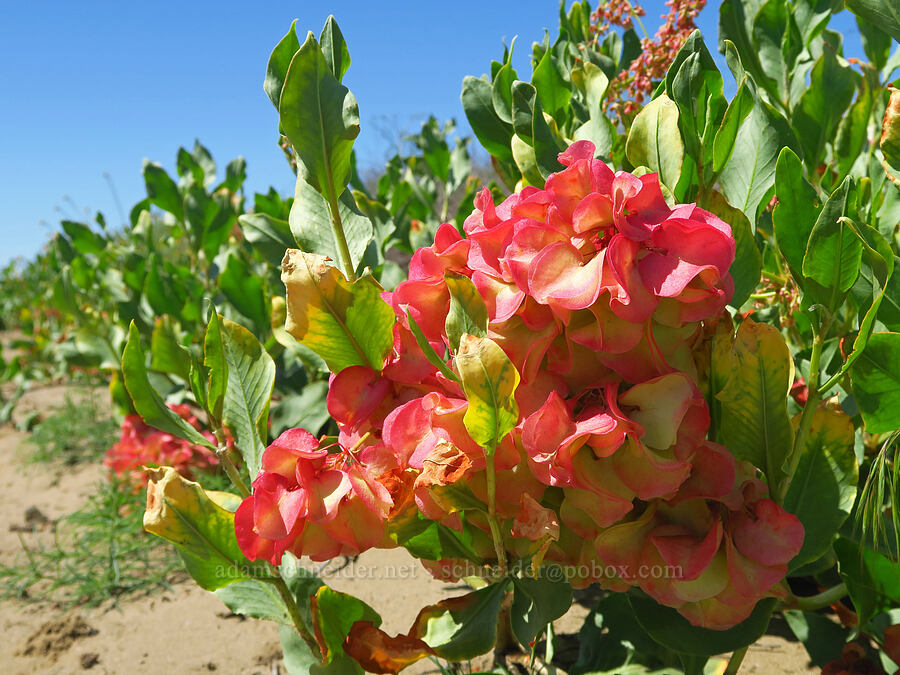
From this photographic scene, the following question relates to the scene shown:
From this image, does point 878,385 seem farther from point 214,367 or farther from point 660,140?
point 214,367

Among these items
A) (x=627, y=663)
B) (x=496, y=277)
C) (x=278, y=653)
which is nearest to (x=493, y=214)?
(x=496, y=277)

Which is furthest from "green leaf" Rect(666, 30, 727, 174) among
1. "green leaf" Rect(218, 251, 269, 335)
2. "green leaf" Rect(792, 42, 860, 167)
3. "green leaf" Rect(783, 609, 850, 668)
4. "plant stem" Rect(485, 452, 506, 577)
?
"green leaf" Rect(218, 251, 269, 335)

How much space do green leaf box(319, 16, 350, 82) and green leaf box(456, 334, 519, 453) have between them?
0.42m

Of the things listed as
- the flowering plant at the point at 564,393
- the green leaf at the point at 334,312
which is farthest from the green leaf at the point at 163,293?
the green leaf at the point at 334,312

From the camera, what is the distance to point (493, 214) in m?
0.66

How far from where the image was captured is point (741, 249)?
743 mm

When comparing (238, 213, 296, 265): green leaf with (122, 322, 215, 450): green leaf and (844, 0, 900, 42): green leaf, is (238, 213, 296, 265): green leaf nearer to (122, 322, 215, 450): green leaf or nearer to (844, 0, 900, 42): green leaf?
(122, 322, 215, 450): green leaf

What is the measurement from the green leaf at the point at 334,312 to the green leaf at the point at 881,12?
0.63m

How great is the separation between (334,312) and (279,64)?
307 millimetres

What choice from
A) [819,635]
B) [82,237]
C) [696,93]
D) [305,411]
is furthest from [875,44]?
[82,237]

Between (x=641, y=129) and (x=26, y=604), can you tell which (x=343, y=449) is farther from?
(x=26, y=604)

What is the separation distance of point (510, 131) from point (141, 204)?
2556mm

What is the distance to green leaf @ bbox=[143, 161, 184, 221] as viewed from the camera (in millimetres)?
2498

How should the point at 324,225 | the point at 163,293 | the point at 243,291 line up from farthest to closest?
1. the point at 163,293
2. the point at 243,291
3. the point at 324,225
